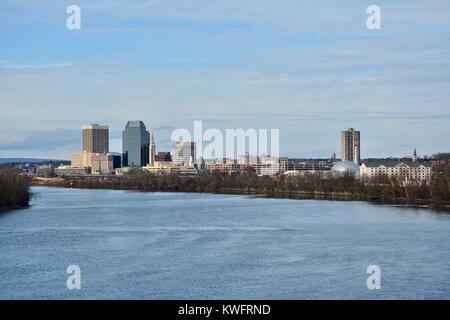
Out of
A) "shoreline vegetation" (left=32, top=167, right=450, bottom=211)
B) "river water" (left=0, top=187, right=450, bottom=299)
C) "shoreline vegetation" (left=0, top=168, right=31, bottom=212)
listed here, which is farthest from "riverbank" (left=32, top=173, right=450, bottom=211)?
"shoreline vegetation" (left=0, top=168, right=31, bottom=212)

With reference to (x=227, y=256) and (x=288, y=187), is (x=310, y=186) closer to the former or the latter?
(x=288, y=187)

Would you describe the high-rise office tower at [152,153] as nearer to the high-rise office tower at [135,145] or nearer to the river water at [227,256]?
the high-rise office tower at [135,145]

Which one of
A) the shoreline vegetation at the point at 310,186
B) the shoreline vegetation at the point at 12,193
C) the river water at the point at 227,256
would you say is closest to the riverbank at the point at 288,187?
the shoreline vegetation at the point at 310,186

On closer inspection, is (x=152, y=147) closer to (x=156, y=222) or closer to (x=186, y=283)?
(x=156, y=222)

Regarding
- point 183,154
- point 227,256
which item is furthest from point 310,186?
point 183,154
